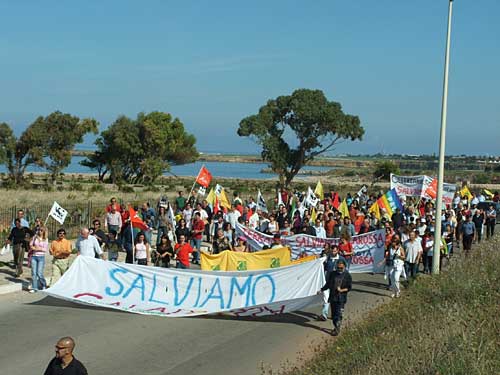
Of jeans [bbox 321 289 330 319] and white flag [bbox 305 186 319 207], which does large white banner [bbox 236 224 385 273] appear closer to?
jeans [bbox 321 289 330 319]

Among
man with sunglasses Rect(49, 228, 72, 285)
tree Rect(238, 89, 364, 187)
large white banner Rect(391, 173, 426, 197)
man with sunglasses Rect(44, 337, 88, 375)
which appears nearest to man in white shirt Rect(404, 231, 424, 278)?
man with sunglasses Rect(49, 228, 72, 285)

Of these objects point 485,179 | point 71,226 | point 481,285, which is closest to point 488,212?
point 481,285

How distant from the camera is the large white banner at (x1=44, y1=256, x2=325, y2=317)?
1262cm

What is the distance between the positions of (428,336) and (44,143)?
4781 centimetres

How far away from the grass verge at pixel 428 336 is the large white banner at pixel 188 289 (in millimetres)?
1673

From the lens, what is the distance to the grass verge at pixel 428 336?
25.7ft

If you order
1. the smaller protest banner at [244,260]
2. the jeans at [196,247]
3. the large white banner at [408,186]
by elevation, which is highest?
the large white banner at [408,186]

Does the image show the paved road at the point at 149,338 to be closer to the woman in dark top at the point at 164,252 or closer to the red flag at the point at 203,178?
the woman in dark top at the point at 164,252

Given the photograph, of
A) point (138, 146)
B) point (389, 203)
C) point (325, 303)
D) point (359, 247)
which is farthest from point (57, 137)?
point (325, 303)

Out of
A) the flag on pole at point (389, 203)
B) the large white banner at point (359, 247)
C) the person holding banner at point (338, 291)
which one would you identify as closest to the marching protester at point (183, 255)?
the large white banner at point (359, 247)

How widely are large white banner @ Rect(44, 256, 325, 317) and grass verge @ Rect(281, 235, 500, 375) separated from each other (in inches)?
65.9

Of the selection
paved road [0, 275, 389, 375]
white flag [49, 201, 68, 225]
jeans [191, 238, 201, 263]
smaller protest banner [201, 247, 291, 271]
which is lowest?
paved road [0, 275, 389, 375]

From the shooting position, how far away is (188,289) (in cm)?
1305

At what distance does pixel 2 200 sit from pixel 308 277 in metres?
24.9
